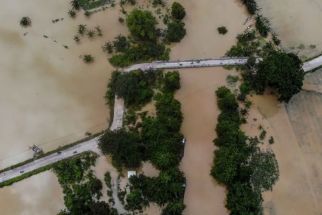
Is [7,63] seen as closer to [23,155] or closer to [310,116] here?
[23,155]

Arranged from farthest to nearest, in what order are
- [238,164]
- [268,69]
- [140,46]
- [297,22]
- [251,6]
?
[297,22]
[251,6]
[140,46]
[268,69]
[238,164]

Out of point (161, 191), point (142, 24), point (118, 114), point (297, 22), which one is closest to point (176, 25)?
point (142, 24)

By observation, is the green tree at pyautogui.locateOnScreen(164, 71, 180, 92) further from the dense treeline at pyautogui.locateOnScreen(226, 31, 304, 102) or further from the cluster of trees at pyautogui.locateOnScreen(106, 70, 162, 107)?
the dense treeline at pyautogui.locateOnScreen(226, 31, 304, 102)

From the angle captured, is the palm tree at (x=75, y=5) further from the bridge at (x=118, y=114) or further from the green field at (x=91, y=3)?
the bridge at (x=118, y=114)

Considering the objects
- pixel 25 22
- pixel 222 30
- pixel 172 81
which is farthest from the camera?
pixel 222 30

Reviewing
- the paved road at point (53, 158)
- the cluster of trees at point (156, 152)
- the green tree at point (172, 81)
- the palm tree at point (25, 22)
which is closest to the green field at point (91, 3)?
the palm tree at point (25, 22)

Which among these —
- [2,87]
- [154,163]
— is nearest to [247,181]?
[154,163]

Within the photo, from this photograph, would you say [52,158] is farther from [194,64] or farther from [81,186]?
[194,64]
